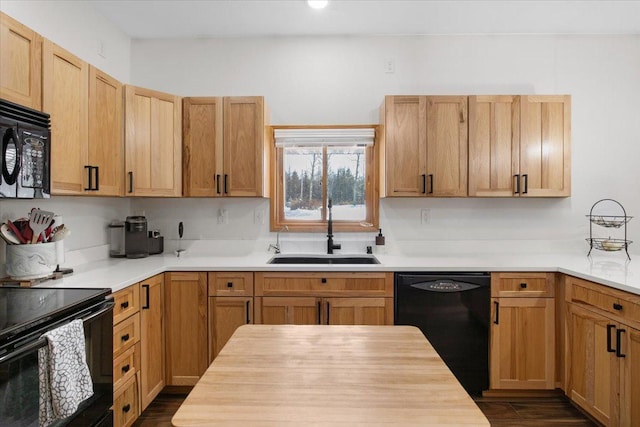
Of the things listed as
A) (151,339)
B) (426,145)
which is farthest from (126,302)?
(426,145)

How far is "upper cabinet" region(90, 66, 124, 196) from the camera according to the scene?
2.20 meters

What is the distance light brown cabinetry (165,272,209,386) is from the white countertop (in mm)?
103

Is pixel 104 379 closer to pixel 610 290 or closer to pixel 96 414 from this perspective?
pixel 96 414

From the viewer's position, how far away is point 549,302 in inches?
95.0

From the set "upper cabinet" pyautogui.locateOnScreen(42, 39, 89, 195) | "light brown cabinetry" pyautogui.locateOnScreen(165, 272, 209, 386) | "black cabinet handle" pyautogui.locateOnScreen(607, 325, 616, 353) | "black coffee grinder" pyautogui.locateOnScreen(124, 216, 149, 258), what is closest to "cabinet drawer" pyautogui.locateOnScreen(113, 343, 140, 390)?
"light brown cabinetry" pyautogui.locateOnScreen(165, 272, 209, 386)

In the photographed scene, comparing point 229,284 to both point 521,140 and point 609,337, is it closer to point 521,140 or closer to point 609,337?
point 609,337

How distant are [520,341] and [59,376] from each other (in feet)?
8.62

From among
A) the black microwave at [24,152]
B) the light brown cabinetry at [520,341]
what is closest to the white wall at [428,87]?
the light brown cabinetry at [520,341]

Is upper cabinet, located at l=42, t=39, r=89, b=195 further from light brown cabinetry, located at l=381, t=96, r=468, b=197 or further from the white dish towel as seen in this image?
light brown cabinetry, located at l=381, t=96, r=468, b=197

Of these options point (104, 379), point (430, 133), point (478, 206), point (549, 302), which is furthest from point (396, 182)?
point (104, 379)

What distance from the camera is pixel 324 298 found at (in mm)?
2438

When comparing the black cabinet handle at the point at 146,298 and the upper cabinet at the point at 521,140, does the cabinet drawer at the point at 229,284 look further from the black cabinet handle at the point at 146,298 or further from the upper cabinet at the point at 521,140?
the upper cabinet at the point at 521,140

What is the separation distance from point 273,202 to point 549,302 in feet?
7.35

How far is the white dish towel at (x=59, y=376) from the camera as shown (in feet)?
4.31
